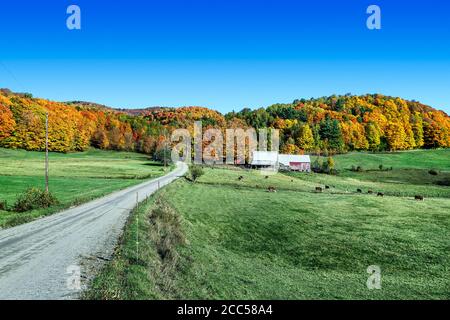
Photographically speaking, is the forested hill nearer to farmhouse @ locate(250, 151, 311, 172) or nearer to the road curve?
farmhouse @ locate(250, 151, 311, 172)

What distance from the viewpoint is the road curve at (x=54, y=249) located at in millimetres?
12273

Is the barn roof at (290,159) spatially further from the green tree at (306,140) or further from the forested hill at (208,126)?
the green tree at (306,140)

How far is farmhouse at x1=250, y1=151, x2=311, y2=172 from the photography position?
11394 centimetres

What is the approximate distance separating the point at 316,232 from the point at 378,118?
182 metres

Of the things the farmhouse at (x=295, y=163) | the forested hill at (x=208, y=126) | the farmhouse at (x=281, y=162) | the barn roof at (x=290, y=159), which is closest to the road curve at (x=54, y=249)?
the farmhouse at (x=281, y=162)

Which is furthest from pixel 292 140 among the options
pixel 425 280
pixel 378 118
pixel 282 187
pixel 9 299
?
pixel 9 299

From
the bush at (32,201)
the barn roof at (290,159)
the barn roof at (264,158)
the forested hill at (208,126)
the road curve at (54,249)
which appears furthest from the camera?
the forested hill at (208,126)

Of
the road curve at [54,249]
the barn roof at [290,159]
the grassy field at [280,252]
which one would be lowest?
the grassy field at [280,252]

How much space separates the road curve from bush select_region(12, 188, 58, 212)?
3.10 m

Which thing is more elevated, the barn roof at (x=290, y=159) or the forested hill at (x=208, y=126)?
the forested hill at (x=208, y=126)

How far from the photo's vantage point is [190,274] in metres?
17.0

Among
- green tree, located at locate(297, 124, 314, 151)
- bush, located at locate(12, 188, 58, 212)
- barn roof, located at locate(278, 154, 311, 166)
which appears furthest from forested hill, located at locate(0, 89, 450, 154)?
bush, located at locate(12, 188, 58, 212)

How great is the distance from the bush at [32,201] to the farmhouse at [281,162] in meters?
85.5

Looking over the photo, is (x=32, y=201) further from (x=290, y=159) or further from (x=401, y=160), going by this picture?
(x=401, y=160)
